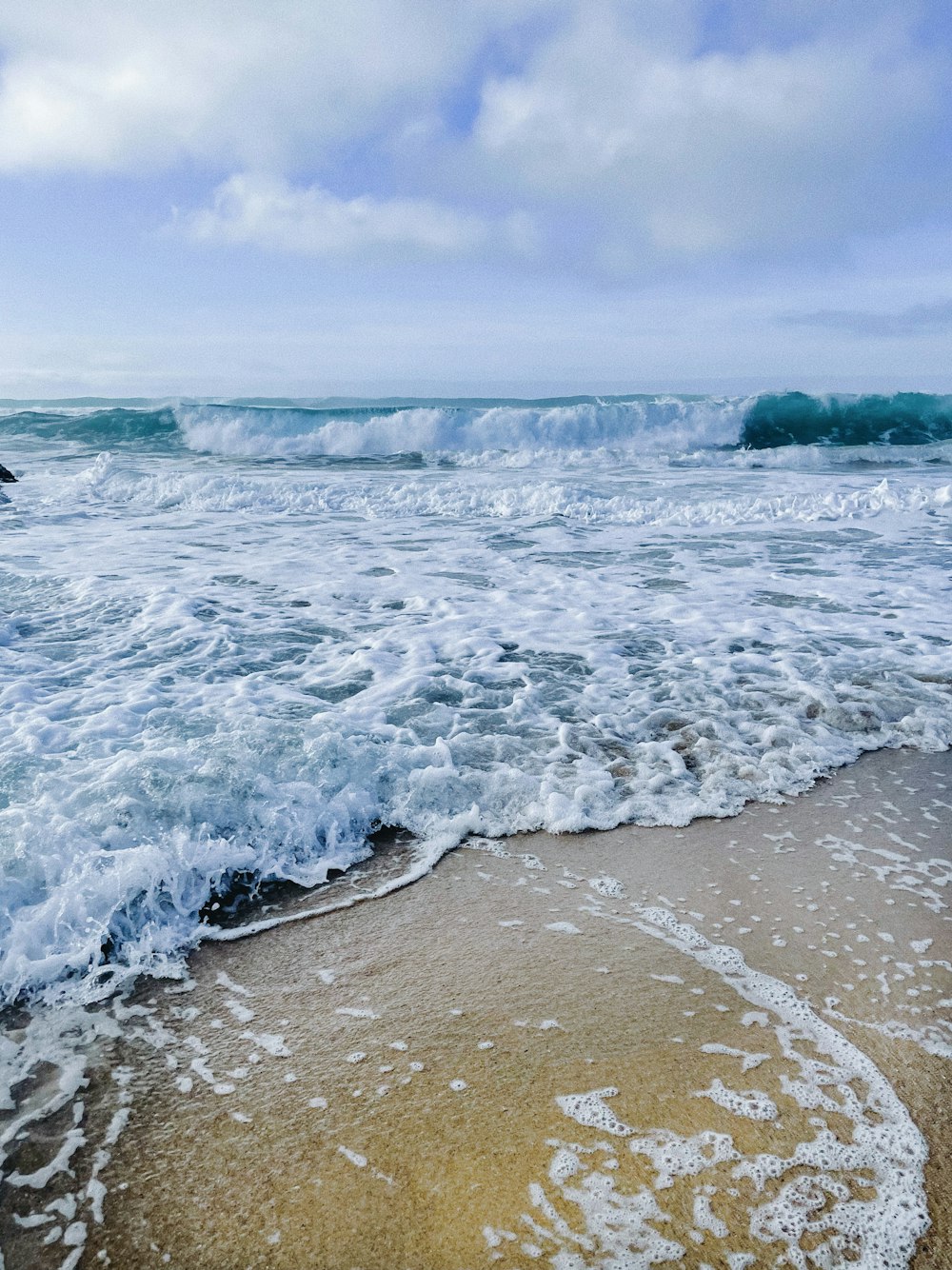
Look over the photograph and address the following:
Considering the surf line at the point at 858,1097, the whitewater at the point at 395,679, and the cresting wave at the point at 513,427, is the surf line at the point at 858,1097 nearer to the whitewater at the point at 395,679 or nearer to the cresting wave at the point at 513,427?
the whitewater at the point at 395,679

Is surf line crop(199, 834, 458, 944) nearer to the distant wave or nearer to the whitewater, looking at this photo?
the whitewater

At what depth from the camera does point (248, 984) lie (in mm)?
2473

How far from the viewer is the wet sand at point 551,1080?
1.71 metres

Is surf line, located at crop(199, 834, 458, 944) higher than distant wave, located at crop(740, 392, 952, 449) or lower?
lower

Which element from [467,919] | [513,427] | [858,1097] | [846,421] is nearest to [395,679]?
[467,919]

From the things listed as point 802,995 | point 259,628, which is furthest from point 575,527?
point 802,995

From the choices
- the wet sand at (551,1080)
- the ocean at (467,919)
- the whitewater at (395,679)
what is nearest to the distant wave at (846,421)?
the whitewater at (395,679)

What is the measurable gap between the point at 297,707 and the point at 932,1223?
3372 millimetres

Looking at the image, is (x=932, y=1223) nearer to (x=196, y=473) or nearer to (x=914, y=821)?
(x=914, y=821)

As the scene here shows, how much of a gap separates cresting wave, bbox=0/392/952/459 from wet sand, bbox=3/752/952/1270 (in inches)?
710

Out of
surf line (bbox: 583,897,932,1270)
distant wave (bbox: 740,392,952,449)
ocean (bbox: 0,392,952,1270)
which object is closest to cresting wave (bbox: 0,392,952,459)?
distant wave (bbox: 740,392,952,449)

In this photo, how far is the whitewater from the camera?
303cm

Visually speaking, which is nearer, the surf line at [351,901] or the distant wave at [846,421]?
the surf line at [351,901]

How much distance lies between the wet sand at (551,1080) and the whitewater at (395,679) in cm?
38
